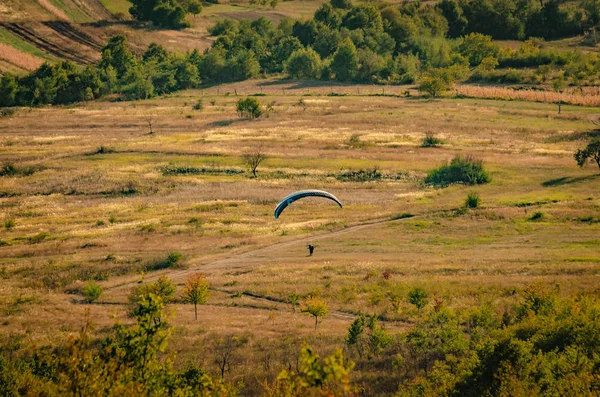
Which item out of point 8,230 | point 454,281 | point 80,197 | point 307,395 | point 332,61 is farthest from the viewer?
point 332,61

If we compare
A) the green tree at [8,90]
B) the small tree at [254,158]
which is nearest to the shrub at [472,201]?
the small tree at [254,158]

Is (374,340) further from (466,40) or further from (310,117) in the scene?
(466,40)

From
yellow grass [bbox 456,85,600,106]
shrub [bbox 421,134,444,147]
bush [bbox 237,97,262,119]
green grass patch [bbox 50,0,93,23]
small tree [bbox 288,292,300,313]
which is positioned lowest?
small tree [bbox 288,292,300,313]

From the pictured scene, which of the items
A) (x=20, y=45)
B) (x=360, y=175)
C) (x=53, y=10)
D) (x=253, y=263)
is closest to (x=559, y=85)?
(x=360, y=175)

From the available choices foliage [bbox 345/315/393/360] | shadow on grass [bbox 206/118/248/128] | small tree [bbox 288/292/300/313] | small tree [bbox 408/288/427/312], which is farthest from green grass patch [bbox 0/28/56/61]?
foliage [bbox 345/315/393/360]

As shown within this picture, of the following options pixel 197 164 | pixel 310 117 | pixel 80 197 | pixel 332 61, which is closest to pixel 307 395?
pixel 80 197

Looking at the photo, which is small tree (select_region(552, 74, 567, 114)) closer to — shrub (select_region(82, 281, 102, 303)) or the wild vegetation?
the wild vegetation
